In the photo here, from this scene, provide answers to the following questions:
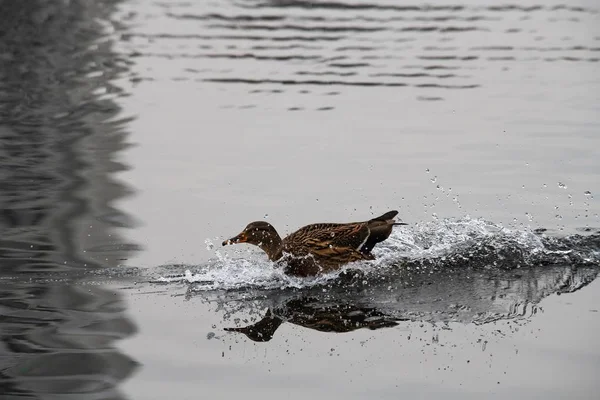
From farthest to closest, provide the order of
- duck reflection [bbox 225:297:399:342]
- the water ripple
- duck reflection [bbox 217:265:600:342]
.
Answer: the water ripple < duck reflection [bbox 217:265:600:342] < duck reflection [bbox 225:297:399:342]

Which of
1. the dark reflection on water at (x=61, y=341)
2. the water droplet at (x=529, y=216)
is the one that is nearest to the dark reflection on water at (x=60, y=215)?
the dark reflection on water at (x=61, y=341)

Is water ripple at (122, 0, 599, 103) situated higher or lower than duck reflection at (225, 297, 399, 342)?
lower

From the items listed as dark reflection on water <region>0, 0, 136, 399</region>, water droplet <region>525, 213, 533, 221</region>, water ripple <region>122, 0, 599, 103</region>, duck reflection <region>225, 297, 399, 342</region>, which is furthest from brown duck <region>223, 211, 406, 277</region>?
water ripple <region>122, 0, 599, 103</region>

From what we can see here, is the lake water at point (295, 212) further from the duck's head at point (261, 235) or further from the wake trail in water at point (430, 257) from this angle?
the duck's head at point (261, 235)

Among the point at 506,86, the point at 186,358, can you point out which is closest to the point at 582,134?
the point at 506,86

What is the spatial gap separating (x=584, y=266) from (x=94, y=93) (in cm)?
1009

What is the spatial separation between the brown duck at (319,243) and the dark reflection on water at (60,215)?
4.46ft

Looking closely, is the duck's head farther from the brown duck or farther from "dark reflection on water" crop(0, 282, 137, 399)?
"dark reflection on water" crop(0, 282, 137, 399)

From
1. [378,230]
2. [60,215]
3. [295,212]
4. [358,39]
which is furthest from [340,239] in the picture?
[358,39]

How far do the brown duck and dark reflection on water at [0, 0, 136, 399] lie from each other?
1.36m

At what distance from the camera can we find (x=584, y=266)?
9.81 metres

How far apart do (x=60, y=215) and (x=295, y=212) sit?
7.79 feet

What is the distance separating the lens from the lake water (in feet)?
25.0

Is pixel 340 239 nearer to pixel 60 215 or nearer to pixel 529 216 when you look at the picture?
pixel 529 216
